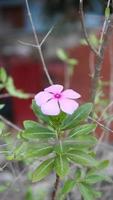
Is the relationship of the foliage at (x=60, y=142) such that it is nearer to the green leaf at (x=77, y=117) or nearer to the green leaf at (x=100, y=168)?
the green leaf at (x=77, y=117)

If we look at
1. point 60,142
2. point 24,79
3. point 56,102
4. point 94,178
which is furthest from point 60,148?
point 24,79

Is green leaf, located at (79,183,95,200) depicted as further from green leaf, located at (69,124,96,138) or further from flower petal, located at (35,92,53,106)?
flower petal, located at (35,92,53,106)

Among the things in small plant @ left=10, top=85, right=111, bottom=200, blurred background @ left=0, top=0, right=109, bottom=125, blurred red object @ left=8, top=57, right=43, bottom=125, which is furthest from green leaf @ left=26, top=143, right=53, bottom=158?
blurred red object @ left=8, top=57, right=43, bottom=125

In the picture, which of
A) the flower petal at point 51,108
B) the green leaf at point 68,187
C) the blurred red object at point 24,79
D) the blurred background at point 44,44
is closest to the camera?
the flower petal at point 51,108

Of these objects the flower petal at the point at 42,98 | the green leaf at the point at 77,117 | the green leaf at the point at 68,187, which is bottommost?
the green leaf at the point at 68,187

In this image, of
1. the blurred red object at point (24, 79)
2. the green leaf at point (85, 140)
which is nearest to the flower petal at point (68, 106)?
the green leaf at point (85, 140)

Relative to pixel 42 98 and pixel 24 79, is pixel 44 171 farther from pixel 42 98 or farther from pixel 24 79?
pixel 24 79
